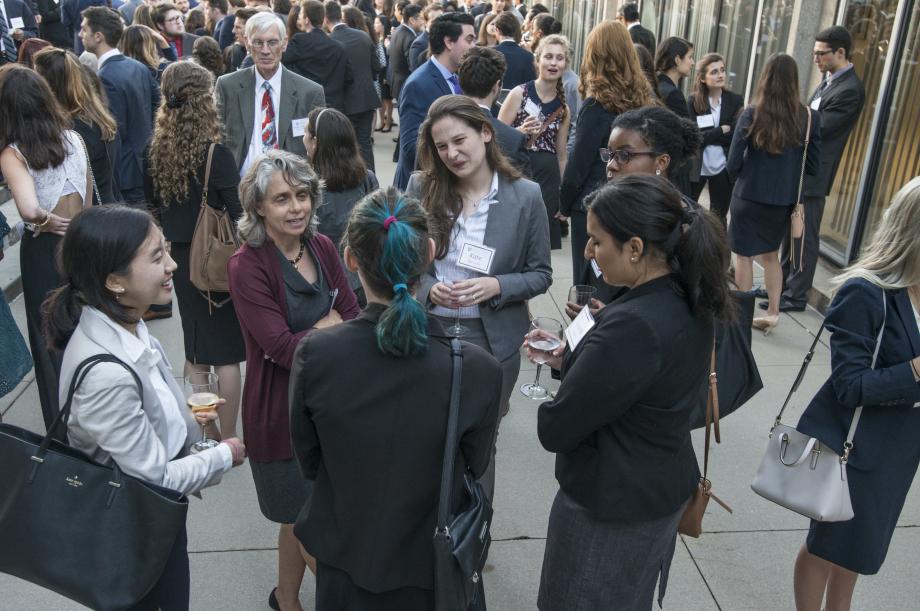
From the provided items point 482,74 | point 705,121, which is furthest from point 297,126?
point 705,121

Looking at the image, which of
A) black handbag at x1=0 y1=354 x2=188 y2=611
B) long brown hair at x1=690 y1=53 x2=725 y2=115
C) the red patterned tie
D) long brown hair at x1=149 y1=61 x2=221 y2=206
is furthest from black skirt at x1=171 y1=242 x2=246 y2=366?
long brown hair at x1=690 y1=53 x2=725 y2=115

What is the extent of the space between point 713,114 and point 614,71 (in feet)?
6.58

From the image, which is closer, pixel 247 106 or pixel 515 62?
pixel 247 106

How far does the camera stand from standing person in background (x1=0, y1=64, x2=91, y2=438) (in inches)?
154

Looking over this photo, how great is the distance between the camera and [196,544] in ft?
12.3

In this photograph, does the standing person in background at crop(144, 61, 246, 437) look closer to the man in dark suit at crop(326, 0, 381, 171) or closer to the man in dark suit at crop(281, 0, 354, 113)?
the man in dark suit at crop(281, 0, 354, 113)

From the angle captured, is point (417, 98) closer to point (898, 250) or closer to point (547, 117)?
point (547, 117)

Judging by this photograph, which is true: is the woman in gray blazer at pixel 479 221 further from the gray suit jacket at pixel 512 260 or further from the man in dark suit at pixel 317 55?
the man in dark suit at pixel 317 55

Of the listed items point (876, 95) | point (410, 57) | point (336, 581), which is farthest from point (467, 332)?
point (410, 57)

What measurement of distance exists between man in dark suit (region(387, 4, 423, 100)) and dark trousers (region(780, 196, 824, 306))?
21.8ft

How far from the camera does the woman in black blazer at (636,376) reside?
213 centimetres

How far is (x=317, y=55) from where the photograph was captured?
28.1 ft

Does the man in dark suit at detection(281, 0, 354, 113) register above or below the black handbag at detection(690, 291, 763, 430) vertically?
above

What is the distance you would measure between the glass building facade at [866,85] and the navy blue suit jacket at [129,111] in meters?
5.99
